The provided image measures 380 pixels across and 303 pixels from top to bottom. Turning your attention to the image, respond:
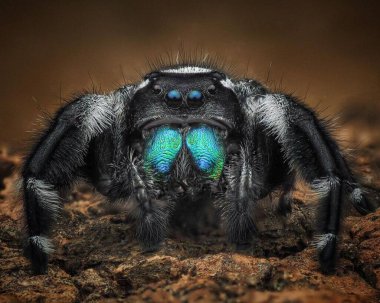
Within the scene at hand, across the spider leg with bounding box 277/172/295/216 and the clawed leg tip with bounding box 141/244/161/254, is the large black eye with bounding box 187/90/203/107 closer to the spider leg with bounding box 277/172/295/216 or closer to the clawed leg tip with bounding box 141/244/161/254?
the clawed leg tip with bounding box 141/244/161/254

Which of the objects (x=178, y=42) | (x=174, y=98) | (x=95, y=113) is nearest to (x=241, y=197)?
(x=174, y=98)

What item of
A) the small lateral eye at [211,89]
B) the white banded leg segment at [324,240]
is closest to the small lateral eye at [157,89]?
the small lateral eye at [211,89]

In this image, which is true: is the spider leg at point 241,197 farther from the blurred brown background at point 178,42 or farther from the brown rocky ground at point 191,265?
the blurred brown background at point 178,42

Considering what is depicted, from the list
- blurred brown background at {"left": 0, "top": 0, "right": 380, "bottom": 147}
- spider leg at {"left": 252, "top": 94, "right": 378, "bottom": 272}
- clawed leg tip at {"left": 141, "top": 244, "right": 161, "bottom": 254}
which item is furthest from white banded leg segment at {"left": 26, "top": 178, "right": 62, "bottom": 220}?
blurred brown background at {"left": 0, "top": 0, "right": 380, "bottom": 147}

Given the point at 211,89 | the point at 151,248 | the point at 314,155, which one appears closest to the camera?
the point at 314,155

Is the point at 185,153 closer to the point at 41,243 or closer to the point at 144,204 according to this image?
the point at 144,204

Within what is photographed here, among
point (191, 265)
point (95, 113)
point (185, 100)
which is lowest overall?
point (191, 265)

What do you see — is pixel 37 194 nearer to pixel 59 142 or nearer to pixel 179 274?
pixel 59 142

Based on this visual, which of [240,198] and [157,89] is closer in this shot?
[240,198]
